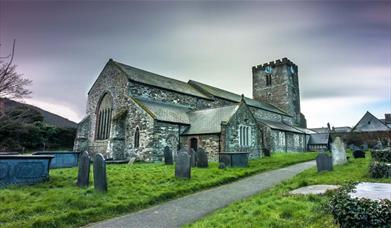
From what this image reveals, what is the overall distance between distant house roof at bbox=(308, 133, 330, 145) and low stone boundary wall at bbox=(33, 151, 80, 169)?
1641 inches

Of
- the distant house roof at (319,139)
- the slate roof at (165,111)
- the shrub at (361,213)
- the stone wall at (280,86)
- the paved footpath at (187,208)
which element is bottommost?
the paved footpath at (187,208)

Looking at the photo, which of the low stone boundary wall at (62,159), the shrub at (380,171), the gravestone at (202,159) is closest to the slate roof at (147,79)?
the low stone boundary wall at (62,159)

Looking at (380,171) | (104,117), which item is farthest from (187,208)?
(104,117)

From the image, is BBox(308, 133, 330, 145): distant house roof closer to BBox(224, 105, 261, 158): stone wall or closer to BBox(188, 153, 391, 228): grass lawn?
BBox(224, 105, 261, 158): stone wall

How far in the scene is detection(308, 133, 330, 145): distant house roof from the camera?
46.3 m

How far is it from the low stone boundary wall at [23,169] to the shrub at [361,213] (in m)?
10.5

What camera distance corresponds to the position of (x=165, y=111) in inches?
944

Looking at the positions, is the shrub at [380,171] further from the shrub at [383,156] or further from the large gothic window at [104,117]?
the large gothic window at [104,117]

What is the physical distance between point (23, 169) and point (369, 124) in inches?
2187

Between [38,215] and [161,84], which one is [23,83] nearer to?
[38,215]

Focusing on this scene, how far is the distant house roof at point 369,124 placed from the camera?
1876 inches

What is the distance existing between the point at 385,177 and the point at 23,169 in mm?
15260

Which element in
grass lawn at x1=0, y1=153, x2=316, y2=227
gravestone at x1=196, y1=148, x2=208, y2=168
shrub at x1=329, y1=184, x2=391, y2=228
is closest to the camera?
shrub at x1=329, y1=184, x2=391, y2=228

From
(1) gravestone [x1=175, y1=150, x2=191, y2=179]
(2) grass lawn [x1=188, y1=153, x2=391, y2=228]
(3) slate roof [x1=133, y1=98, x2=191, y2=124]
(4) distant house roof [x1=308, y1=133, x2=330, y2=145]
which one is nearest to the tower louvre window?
(4) distant house roof [x1=308, y1=133, x2=330, y2=145]
